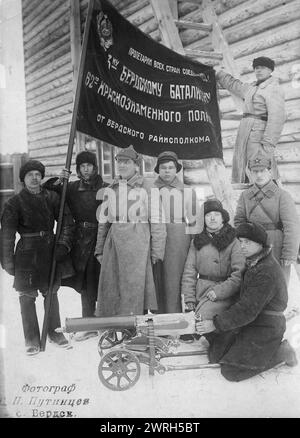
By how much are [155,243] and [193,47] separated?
7.67 feet

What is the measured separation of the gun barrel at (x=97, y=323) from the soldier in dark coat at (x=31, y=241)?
1.41 feet

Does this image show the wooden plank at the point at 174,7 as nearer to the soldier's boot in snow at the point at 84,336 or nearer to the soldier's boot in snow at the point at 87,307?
the soldier's boot in snow at the point at 87,307

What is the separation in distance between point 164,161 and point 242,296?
1.09 meters

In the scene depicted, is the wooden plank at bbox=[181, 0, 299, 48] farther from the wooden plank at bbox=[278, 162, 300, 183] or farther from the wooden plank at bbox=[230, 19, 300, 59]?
the wooden plank at bbox=[278, 162, 300, 183]

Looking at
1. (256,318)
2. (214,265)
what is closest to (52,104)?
(214,265)

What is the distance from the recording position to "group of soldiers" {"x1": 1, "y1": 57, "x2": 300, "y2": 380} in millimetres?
2619

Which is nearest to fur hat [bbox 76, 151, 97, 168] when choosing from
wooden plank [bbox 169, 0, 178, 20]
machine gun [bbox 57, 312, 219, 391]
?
machine gun [bbox 57, 312, 219, 391]

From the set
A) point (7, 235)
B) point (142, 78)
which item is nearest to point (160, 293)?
point (7, 235)

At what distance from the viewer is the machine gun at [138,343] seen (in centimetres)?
258

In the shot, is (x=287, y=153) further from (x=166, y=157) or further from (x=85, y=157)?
(x=85, y=157)

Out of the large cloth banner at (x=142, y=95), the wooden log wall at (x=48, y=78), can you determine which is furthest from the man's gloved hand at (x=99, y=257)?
the wooden log wall at (x=48, y=78)

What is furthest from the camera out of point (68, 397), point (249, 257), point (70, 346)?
point (70, 346)

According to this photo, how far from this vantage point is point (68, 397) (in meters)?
2.77

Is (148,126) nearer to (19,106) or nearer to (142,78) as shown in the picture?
(142,78)
